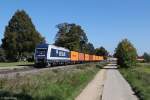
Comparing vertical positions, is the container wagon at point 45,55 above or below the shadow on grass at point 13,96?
above

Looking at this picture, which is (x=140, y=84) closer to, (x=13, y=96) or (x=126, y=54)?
(x=13, y=96)

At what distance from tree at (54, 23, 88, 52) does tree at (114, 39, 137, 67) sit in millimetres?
75350

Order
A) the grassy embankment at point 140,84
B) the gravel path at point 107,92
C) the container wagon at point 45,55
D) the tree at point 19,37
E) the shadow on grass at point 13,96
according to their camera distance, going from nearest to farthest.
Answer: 1. the shadow on grass at point 13,96
2. the gravel path at point 107,92
3. the grassy embankment at point 140,84
4. the container wagon at point 45,55
5. the tree at point 19,37

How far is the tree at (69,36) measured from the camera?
175438 millimetres

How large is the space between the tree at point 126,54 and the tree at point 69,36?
75350 mm

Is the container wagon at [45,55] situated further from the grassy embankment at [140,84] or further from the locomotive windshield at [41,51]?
the grassy embankment at [140,84]

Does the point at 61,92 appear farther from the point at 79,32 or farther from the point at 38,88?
the point at 79,32

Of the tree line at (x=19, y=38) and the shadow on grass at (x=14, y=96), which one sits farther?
the tree line at (x=19, y=38)

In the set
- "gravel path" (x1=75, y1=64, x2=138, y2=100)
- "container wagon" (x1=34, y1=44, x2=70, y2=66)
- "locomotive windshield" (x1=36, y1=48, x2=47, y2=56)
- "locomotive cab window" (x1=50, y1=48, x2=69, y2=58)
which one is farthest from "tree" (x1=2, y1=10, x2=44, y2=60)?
"gravel path" (x1=75, y1=64, x2=138, y2=100)

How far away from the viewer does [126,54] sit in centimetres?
9369

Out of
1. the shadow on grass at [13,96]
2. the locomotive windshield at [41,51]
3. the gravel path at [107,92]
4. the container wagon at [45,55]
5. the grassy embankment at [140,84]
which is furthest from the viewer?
the locomotive windshield at [41,51]

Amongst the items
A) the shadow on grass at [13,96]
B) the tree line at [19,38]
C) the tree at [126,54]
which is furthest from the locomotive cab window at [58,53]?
the shadow on grass at [13,96]

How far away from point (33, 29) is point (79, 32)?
237 ft

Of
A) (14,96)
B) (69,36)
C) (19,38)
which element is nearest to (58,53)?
(19,38)
